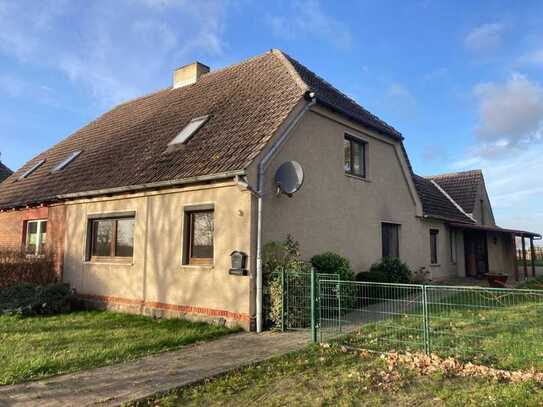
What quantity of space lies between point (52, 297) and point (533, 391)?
10976 mm

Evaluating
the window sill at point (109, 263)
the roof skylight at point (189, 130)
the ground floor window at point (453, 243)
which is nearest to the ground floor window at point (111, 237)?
the window sill at point (109, 263)

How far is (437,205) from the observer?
64.8 ft

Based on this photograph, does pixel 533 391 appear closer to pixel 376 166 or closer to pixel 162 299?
pixel 162 299

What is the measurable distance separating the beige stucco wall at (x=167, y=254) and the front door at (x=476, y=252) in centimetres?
1532

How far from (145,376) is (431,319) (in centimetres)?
438

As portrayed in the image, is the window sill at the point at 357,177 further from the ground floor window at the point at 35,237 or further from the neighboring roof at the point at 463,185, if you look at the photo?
the neighboring roof at the point at 463,185

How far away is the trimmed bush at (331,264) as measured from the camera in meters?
10.9

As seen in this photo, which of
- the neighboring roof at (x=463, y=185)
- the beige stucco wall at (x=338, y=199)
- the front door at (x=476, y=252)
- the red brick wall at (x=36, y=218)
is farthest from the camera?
the neighboring roof at (x=463, y=185)

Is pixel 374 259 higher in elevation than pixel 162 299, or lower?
higher

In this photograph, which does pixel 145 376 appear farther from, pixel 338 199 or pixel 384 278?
pixel 384 278

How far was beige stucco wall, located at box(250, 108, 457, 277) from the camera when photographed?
35.1 feet

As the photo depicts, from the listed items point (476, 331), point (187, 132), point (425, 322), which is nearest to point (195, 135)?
point (187, 132)

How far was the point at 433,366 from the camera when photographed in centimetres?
610

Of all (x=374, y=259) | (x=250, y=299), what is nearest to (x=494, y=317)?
(x=250, y=299)
